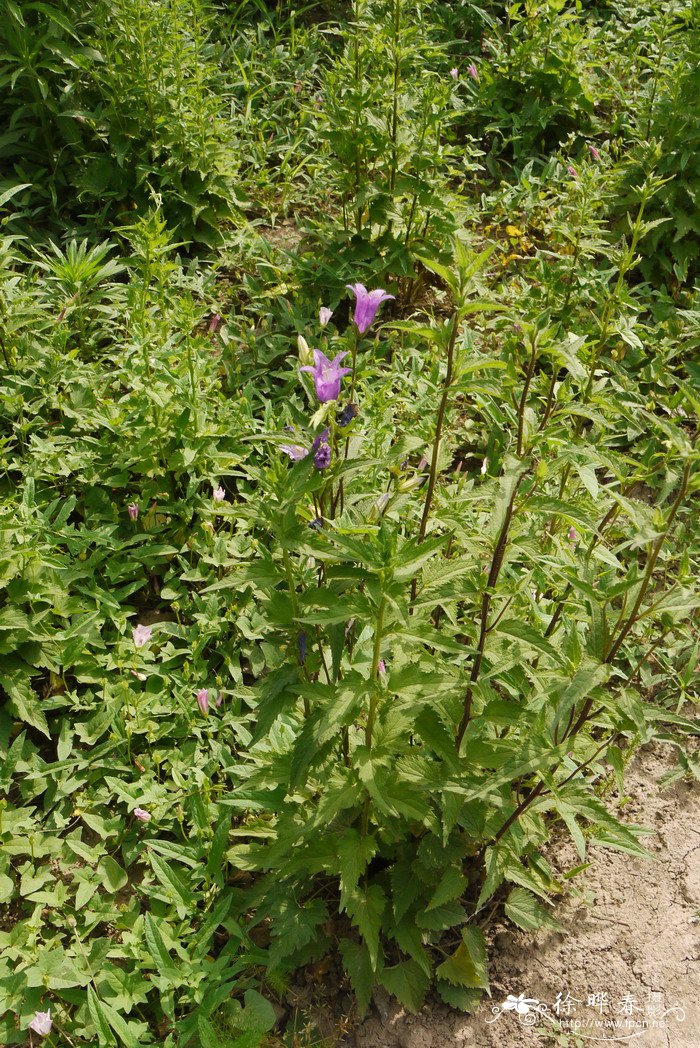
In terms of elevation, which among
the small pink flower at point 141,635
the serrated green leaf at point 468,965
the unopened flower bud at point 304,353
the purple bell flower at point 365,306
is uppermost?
the purple bell flower at point 365,306

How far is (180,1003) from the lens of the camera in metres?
2.37

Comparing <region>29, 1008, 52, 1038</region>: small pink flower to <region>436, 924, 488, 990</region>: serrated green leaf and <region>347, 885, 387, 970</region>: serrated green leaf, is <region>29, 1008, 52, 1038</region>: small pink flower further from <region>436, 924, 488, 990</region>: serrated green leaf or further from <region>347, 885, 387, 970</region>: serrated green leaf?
<region>436, 924, 488, 990</region>: serrated green leaf

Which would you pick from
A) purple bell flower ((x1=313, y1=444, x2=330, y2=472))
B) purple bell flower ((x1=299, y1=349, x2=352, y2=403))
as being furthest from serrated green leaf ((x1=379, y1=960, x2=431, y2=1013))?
purple bell flower ((x1=299, y1=349, x2=352, y2=403))

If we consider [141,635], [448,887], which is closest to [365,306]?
[141,635]

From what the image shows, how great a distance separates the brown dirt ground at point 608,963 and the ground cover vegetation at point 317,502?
122 millimetres

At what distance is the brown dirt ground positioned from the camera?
2.49 metres

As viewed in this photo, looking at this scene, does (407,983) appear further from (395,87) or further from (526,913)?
Answer: (395,87)

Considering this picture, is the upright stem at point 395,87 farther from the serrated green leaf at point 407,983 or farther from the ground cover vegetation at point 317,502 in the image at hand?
the serrated green leaf at point 407,983

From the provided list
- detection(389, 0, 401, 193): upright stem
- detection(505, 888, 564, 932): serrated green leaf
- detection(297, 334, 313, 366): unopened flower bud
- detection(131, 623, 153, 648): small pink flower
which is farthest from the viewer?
detection(389, 0, 401, 193): upright stem

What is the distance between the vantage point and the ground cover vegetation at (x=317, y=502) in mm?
2168

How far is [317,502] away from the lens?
2.28 meters

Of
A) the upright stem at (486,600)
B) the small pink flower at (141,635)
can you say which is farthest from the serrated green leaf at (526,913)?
the small pink flower at (141,635)

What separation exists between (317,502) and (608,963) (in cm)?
168

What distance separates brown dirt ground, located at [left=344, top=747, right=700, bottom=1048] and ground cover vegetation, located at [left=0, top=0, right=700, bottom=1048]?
12 centimetres
